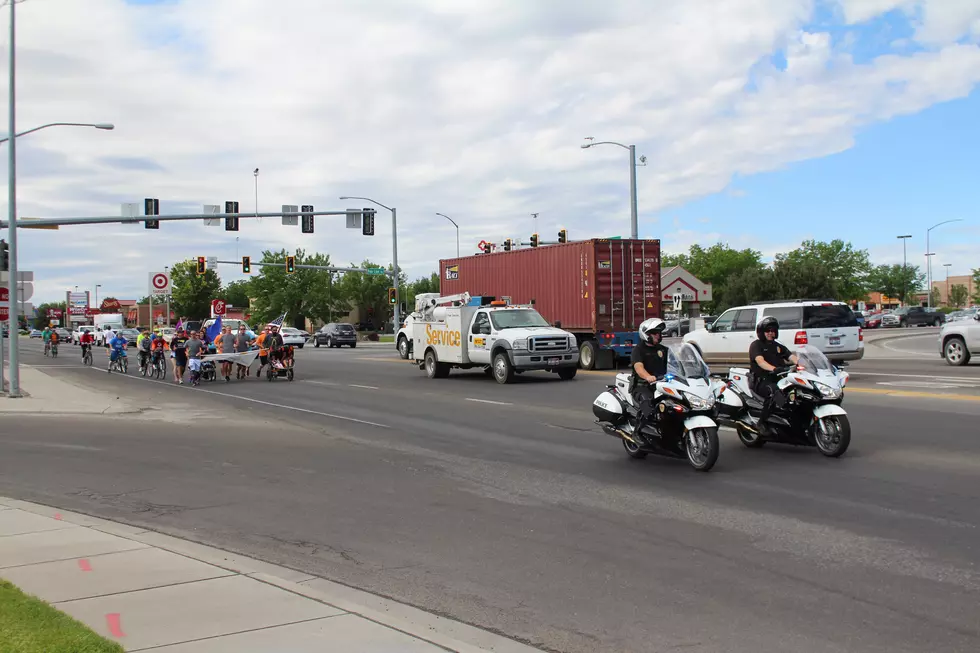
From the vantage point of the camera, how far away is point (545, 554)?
6.75 metres

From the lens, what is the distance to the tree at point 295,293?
98250mm

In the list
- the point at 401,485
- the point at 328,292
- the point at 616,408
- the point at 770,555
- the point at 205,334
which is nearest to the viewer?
the point at 770,555

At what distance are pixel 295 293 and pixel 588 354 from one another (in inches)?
2961

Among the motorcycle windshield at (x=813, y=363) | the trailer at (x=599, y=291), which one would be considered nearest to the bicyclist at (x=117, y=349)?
the trailer at (x=599, y=291)

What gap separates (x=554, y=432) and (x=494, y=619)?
833 centimetres

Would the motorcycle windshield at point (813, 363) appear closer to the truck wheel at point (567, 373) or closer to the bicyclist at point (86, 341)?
the truck wheel at point (567, 373)

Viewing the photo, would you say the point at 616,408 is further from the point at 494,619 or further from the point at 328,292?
the point at 328,292

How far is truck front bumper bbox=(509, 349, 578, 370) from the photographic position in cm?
2286

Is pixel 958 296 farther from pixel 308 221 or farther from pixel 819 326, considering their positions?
pixel 819 326

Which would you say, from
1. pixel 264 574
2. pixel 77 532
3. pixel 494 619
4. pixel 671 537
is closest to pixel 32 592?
pixel 264 574

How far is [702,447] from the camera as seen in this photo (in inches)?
388

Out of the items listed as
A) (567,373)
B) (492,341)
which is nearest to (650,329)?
(567,373)

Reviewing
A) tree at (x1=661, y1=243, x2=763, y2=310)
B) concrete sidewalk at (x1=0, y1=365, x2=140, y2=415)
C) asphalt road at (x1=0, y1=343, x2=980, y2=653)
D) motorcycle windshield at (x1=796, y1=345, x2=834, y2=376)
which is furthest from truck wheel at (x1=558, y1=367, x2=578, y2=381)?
tree at (x1=661, y1=243, x2=763, y2=310)

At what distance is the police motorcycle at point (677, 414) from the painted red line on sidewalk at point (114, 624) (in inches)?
250
